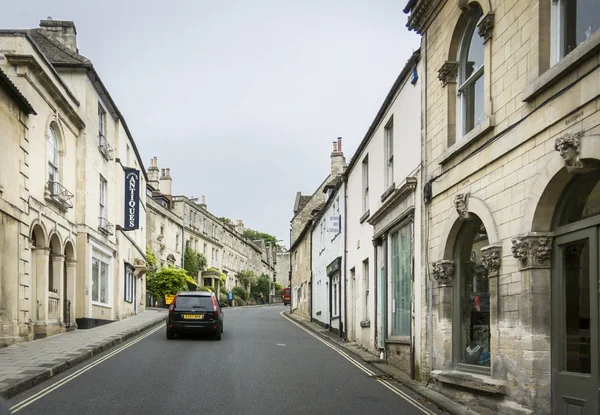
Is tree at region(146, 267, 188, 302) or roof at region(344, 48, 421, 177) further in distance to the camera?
tree at region(146, 267, 188, 302)

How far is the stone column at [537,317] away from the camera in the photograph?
756 cm

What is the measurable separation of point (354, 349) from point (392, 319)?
10.4 feet

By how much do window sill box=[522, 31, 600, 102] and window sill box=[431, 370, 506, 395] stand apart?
3624mm

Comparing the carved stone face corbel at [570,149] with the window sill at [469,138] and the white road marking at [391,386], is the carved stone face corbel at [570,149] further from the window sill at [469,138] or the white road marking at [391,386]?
the white road marking at [391,386]

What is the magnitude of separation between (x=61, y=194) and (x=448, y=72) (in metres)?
13.6

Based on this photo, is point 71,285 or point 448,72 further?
point 71,285

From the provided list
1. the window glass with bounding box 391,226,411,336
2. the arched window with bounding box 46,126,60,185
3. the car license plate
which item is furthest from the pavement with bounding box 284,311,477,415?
the arched window with bounding box 46,126,60,185

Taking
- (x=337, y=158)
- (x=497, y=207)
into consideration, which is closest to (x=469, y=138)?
(x=497, y=207)

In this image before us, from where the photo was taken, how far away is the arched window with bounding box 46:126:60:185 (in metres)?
19.6

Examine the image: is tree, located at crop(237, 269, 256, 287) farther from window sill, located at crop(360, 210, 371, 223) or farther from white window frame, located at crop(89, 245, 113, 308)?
window sill, located at crop(360, 210, 371, 223)

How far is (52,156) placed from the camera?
20.1 m

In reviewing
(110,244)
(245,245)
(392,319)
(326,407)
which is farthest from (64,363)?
(245,245)

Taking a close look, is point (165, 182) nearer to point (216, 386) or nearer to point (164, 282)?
point (164, 282)

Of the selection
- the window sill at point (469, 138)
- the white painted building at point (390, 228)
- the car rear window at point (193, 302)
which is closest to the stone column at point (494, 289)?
the window sill at point (469, 138)
